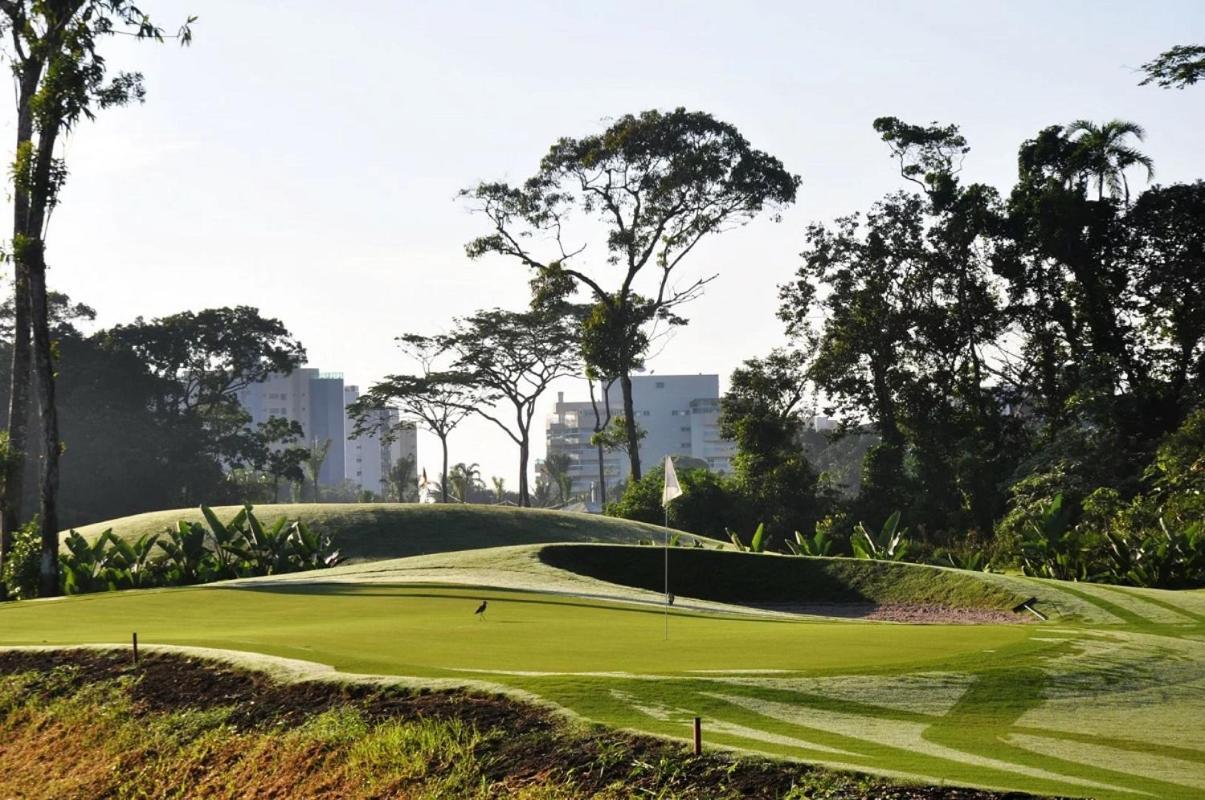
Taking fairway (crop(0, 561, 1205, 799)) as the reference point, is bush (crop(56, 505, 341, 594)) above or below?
above

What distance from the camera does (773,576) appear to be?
76.4 ft

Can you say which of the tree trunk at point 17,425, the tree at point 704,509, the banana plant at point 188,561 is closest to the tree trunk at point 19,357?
the tree trunk at point 17,425

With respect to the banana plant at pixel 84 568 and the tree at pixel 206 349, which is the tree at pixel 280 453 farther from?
the banana plant at pixel 84 568

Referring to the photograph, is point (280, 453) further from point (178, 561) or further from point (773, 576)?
point (773, 576)

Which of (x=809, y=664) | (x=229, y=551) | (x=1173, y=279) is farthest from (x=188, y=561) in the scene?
(x=1173, y=279)

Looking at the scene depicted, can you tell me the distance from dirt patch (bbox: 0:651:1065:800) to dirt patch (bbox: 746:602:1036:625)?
34.3 feet

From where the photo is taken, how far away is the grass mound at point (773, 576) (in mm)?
21141

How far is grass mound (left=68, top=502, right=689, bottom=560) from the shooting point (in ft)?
121

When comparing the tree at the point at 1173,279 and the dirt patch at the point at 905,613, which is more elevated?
the tree at the point at 1173,279

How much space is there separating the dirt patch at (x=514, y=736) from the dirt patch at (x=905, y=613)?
10.4m

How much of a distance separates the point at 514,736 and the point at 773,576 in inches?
610

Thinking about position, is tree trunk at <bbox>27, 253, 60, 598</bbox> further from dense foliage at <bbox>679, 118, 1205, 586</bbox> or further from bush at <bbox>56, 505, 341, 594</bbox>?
dense foliage at <bbox>679, 118, 1205, 586</bbox>

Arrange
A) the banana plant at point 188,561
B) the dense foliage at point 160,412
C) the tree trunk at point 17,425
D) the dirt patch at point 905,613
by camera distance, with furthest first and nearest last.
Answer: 1. the dense foliage at point 160,412
2. the tree trunk at point 17,425
3. the banana plant at point 188,561
4. the dirt patch at point 905,613

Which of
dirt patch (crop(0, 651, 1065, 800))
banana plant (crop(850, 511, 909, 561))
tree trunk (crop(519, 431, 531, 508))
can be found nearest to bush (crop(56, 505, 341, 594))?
banana plant (crop(850, 511, 909, 561))
